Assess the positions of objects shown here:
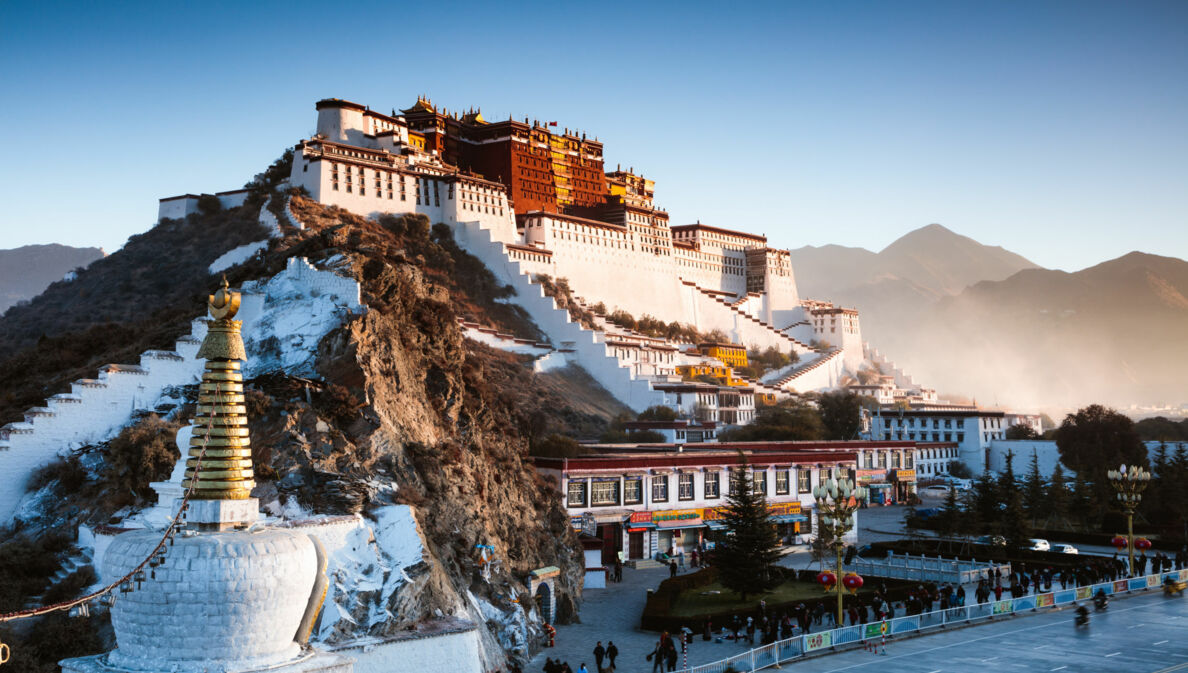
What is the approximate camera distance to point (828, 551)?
135ft

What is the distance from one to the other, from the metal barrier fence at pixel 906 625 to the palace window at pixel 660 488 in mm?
15068

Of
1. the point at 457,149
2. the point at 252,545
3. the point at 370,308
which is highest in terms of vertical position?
the point at 457,149

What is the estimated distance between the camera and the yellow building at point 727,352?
293 ft

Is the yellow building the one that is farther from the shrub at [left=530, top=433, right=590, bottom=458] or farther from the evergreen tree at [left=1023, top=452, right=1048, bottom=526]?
the shrub at [left=530, top=433, right=590, bottom=458]

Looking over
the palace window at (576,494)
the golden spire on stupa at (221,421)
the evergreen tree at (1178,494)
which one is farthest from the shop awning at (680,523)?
the golden spire on stupa at (221,421)

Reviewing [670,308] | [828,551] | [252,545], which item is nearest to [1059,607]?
[828,551]

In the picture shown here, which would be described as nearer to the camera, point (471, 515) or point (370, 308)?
point (471, 515)

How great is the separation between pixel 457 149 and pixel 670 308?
23158mm

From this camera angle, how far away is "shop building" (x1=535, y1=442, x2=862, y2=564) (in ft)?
130

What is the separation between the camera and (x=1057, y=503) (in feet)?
172

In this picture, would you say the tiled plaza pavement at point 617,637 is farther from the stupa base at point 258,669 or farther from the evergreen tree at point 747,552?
the stupa base at point 258,669

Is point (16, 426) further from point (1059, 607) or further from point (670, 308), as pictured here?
point (670, 308)

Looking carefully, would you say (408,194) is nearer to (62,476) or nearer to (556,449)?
(556,449)

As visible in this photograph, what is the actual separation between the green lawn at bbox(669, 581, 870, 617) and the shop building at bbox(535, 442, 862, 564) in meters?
4.45
